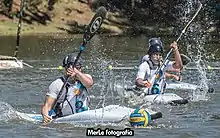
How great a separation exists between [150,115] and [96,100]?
Result: 15.0 feet

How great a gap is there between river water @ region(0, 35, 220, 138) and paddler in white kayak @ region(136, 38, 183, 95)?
64 cm

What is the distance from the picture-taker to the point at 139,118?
11047mm

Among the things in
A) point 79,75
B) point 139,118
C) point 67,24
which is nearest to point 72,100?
point 79,75

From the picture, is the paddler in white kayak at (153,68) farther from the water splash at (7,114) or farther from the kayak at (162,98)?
the water splash at (7,114)

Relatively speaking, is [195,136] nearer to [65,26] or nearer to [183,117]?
[183,117]

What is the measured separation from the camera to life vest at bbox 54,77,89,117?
1130 centimetres

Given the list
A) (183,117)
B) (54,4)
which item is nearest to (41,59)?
(183,117)

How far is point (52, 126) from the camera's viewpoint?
11297 millimetres

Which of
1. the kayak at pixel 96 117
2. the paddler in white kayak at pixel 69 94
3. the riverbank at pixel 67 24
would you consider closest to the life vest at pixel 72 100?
the paddler in white kayak at pixel 69 94

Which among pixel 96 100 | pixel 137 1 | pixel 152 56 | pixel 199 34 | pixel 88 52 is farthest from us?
pixel 137 1

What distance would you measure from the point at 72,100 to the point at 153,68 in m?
3.58

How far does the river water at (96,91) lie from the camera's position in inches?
442

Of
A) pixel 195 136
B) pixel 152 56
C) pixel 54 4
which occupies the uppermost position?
pixel 54 4

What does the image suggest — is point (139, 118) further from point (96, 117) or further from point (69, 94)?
point (69, 94)
